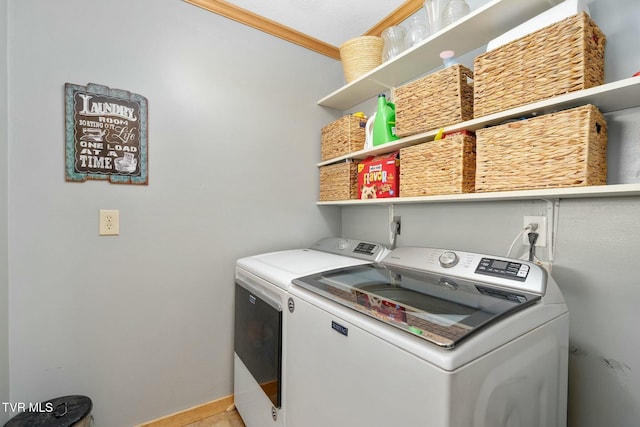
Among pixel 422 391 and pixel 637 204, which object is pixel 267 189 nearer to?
pixel 422 391

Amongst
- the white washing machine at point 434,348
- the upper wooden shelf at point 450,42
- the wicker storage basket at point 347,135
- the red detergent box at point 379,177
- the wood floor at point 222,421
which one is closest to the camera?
the white washing machine at point 434,348

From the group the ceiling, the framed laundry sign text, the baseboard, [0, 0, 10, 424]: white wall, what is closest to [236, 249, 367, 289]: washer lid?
the framed laundry sign text

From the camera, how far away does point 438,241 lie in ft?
4.94

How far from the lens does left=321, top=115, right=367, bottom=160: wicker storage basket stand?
68.7 inches

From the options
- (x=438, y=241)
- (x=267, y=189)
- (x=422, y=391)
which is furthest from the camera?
(x=267, y=189)

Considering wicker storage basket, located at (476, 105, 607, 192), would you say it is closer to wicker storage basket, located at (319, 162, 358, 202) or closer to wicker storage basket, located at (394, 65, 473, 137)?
wicker storage basket, located at (394, 65, 473, 137)

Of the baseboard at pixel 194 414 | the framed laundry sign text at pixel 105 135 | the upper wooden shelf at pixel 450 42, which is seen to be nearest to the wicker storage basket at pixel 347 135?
the upper wooden shelf at pixel 450 42

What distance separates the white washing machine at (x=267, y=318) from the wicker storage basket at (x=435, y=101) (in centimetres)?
68

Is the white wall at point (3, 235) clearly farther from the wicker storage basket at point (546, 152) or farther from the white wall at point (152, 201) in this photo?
the wicker storage basket at point (546, 152)

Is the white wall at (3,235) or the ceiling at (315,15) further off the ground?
the ceiling at (315,15)

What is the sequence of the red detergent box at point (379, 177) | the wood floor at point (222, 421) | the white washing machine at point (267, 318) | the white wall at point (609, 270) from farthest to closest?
the wood floor at point (222, 421) < the red detergent box at point (379, 177) < the white washing machine at point (267, 318) < the white wall at point (609, 270)

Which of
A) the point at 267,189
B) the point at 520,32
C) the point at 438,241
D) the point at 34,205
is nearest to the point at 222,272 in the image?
the point at 267,189

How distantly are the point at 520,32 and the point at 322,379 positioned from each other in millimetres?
1398

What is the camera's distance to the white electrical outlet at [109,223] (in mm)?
1383
